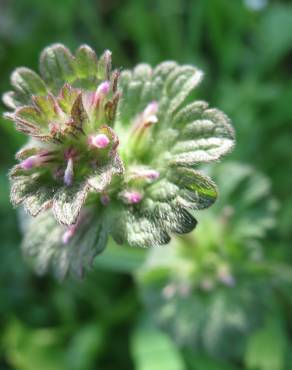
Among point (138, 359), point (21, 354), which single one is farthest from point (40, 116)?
point (21, 354)

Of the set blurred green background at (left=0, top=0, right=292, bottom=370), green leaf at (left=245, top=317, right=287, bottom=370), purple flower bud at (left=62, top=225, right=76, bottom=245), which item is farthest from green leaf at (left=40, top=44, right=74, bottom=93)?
green leaf at (left=245, top=317, right=287, bottom=370)

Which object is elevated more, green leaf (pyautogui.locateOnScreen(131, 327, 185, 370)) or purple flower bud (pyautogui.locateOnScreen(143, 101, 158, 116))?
purple flower bud (pyautogui.locateOnScreen(143, 101, 158, 116))

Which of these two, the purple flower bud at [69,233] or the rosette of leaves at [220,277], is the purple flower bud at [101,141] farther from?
the rosette of leaves at [220,277]

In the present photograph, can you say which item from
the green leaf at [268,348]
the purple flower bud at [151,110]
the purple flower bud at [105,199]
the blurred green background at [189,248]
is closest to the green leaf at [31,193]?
the purple flower bud at [105,199]

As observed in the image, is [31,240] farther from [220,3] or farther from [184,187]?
[220,3]

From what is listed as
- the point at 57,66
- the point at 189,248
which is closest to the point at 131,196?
the point at 57,66

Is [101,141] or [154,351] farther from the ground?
[101,141]

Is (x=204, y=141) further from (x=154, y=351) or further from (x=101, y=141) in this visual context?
(x=154, y=351)

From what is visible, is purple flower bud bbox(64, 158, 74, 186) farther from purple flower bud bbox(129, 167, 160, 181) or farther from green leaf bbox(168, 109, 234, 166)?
green leaf bbox(168, 109, 234, 166)
